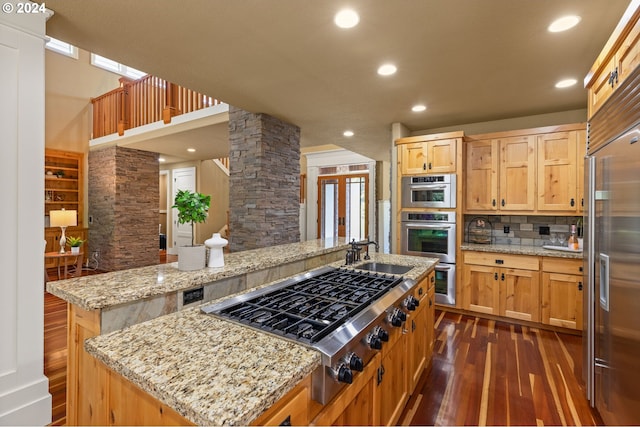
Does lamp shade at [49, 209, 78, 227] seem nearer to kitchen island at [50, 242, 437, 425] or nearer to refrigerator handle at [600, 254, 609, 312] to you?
kitchen island at [50, 242, 437, 425]

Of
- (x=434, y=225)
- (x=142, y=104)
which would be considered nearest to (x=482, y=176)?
(x=434, y=225)

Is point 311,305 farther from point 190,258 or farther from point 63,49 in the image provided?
point 63,49

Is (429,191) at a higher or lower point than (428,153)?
lower

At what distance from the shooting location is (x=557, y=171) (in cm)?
339

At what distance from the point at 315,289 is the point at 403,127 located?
343cm

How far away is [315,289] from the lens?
1.65m

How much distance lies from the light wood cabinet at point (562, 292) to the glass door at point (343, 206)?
13.6 feet

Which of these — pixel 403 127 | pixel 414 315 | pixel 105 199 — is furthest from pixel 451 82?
pixel 105 199

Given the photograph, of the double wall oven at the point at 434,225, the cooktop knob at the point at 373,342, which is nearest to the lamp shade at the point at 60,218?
the double wall oven at the point at 434,225

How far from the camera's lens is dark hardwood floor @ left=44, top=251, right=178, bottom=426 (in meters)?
1.95

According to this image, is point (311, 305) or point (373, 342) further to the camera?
point (311, 305)

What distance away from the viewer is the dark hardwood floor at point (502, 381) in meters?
1.88

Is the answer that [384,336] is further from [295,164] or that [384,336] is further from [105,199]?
[105,199]

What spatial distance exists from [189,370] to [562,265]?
12.3 feet
